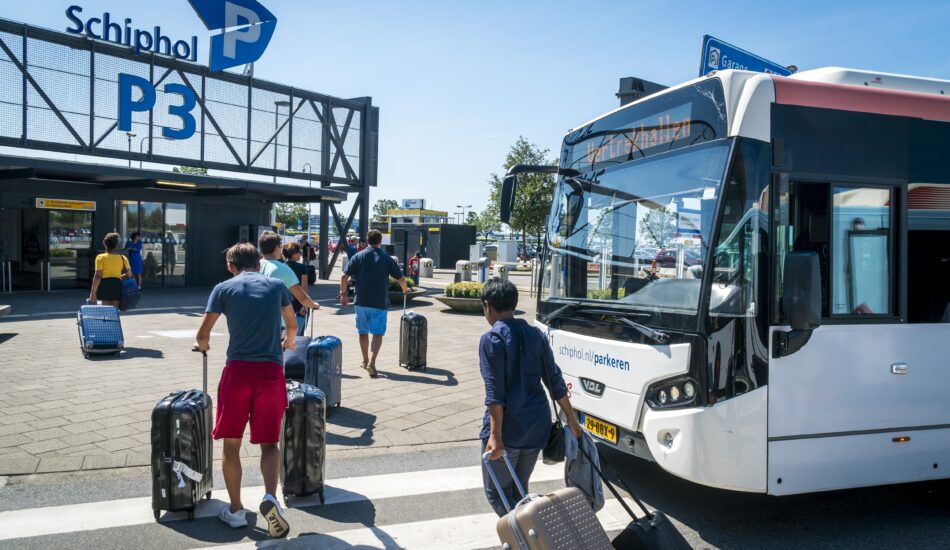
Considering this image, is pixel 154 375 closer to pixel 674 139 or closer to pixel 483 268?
pixel 674 139

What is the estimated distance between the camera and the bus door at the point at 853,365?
14.1 feet

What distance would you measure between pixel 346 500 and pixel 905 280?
411cm

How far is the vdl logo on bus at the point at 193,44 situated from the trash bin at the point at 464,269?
31.2 feet

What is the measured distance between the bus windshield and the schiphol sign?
712 inches

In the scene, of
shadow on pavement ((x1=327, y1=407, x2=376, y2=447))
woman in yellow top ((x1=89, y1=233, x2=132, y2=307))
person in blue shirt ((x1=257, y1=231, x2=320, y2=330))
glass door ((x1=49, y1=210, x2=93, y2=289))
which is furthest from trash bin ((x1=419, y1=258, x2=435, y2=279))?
person in blue shirt ((x1=257, y1=231, x2=320, y2=330))

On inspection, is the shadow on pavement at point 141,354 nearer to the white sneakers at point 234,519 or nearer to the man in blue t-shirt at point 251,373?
the white sneakers at point 234,519

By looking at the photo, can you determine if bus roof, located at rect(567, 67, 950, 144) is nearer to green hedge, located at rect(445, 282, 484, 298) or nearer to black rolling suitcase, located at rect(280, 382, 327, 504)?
black rolling suitcase, located at rect(280, 382, 327, 504)

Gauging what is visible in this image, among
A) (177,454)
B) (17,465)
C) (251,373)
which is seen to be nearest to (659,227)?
(251,373)

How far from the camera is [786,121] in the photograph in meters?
4.41

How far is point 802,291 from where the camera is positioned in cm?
404

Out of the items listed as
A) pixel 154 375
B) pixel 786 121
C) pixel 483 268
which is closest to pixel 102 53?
pixel 483 268

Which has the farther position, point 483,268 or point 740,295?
point 483,268

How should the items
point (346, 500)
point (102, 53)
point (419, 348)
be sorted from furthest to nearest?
point (102, 53)
point (419, 348)
point (346, 500)

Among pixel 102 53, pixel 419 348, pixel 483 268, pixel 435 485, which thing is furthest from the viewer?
pixel 483 268
